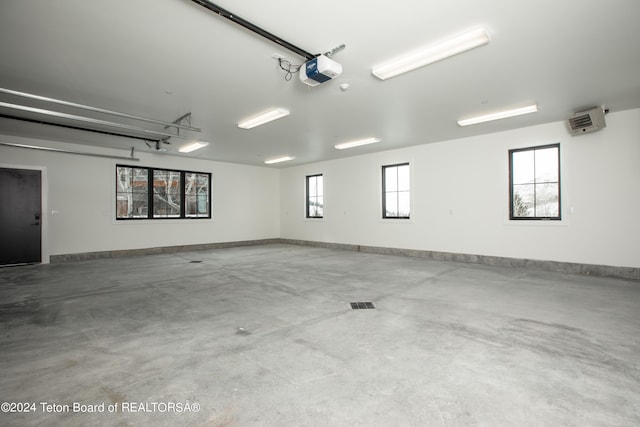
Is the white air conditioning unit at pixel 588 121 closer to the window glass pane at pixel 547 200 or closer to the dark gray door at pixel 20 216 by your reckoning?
the window glass pane at pixel 547 200

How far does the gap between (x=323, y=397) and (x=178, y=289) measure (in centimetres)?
357

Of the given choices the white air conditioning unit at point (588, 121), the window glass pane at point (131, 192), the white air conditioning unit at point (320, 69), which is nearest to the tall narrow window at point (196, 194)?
the window glass pane at point (131, 192)

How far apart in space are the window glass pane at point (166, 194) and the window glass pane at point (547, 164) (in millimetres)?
A: 9571

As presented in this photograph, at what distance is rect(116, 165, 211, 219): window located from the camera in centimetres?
835

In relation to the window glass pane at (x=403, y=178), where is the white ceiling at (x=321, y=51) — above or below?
above

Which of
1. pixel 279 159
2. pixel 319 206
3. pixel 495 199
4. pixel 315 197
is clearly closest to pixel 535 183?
pixel 495 199

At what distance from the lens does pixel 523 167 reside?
6.45m

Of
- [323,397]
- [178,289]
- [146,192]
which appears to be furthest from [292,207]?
[323,397]

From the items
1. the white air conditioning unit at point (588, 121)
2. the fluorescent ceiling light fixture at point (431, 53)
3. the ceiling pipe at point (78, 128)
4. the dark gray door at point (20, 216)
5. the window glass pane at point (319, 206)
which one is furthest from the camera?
the window glass pane at point (319, 206)

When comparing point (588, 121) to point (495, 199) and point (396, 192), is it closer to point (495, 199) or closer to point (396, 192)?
point (495, 199)

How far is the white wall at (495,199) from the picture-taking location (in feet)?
17.5

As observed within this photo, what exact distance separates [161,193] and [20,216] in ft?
10.1

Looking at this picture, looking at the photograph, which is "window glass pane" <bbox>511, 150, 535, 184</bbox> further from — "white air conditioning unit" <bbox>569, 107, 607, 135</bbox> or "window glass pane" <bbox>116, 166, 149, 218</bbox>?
"window glass pane" <bbox>116, 166, 149, 218</bbox>

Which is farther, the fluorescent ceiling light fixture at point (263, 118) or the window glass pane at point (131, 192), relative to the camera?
the window glass pane at point (131, 192)
